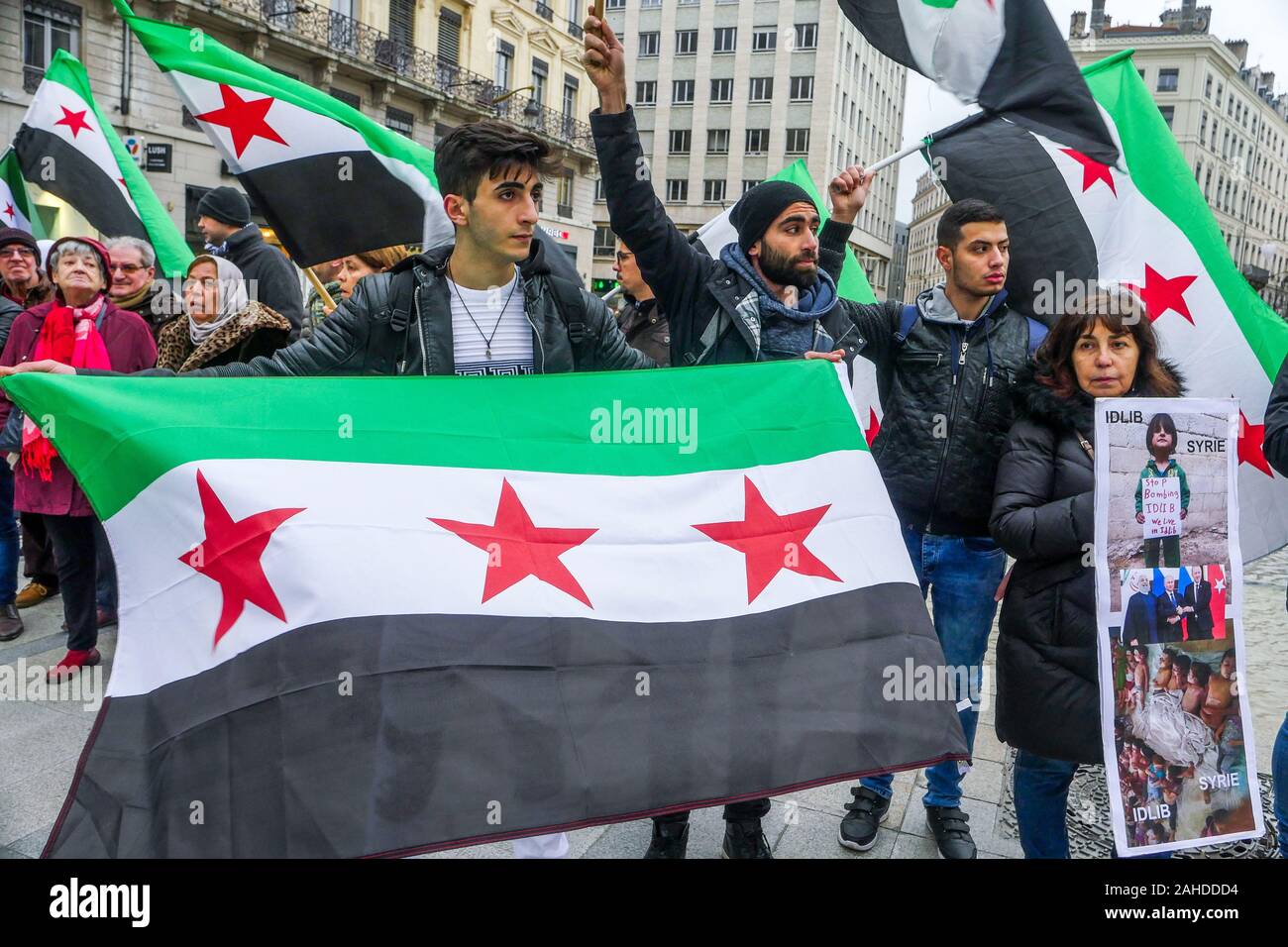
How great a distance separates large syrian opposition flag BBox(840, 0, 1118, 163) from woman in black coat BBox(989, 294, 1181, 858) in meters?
1.12

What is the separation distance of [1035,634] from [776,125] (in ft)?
189

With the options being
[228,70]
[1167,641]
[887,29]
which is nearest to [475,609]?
[1167,641]

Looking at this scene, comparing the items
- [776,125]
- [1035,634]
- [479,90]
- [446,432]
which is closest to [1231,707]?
[1035,634]

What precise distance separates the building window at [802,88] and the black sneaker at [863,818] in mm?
57348

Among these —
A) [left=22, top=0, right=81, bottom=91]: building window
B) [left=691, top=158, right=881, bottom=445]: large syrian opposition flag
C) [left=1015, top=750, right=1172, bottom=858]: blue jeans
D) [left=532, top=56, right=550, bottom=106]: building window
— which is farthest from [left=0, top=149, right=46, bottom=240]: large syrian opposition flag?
[left=532, top=56, right=550, bottom=106]: building window

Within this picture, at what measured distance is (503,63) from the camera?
33344 millimetres

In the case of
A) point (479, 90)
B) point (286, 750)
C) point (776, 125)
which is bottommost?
point (286, 750)

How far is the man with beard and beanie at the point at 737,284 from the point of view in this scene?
3.07m

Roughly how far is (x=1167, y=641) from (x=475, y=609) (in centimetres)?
177

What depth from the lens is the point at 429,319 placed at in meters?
2.83

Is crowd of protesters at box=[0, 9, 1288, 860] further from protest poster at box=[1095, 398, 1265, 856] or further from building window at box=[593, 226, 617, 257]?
building window at box=[593, 226, 617, 257]

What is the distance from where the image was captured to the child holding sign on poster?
2539mm

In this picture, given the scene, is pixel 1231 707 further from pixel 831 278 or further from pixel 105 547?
pixel 105 547

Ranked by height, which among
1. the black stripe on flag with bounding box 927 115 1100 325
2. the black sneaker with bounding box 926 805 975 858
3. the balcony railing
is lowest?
the black sneaker with bounding box 926 805 975 858
